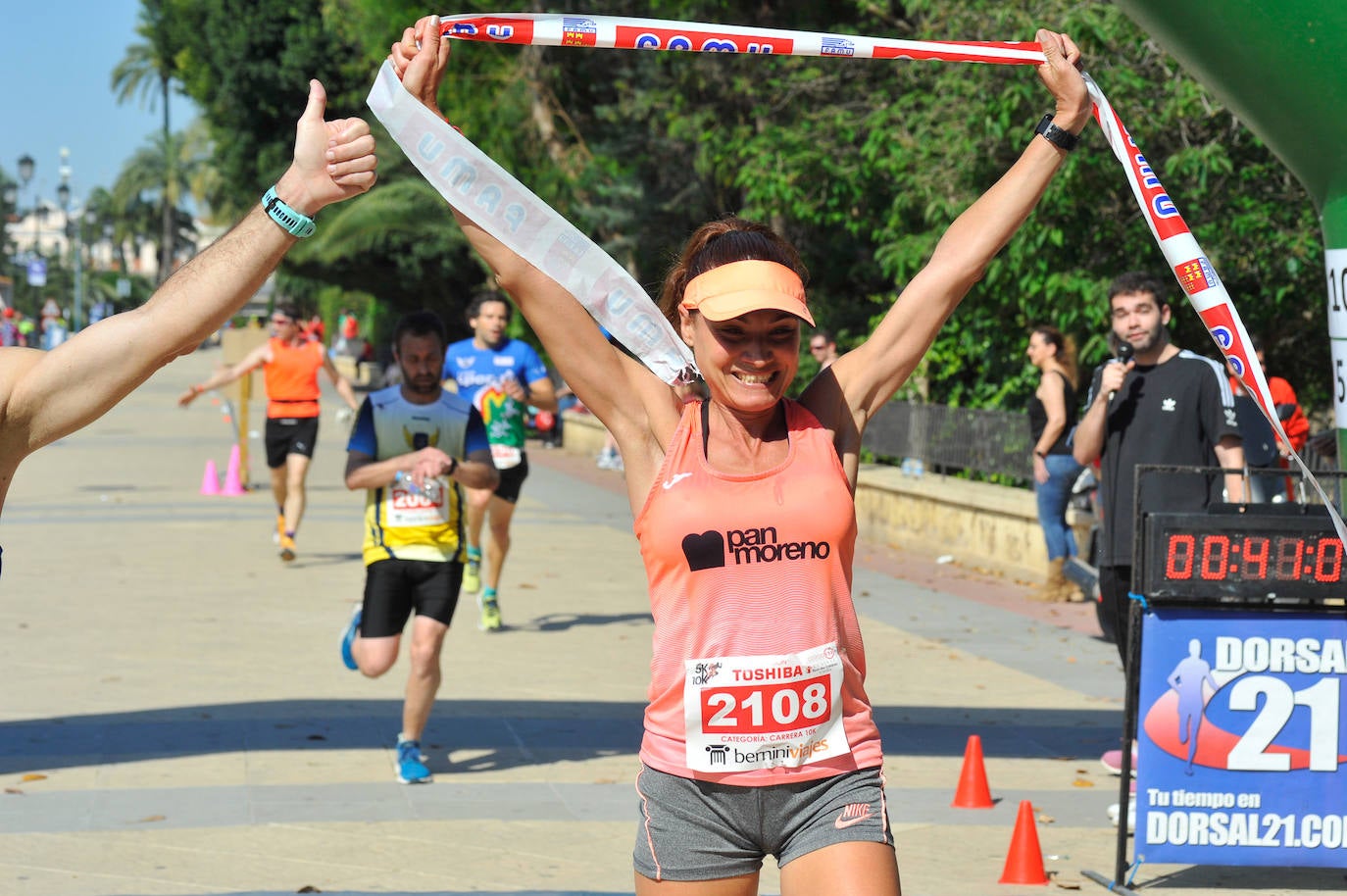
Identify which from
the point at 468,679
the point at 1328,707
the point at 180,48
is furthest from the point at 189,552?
the point at 180,48

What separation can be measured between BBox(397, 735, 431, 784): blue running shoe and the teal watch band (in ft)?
14.1

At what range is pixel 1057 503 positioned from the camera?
38.2 ft

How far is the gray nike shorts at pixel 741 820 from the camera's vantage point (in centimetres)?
321

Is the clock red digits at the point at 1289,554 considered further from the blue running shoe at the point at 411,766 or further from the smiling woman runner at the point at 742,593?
the blue running shoe at the point at 411,766

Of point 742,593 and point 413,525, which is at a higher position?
point 413,525

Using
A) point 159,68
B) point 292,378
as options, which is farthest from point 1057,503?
point 159,68

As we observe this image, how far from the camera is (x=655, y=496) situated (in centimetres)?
327

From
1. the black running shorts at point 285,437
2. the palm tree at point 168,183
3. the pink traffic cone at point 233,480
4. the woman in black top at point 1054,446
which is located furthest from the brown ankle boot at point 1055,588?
the palm tree at point 168,183

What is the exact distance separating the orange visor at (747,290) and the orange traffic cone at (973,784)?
3674 millimetres

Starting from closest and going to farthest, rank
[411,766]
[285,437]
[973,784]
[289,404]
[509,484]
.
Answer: [973,784] < [411,766] < [509,484] < [285,437] < [289,404]

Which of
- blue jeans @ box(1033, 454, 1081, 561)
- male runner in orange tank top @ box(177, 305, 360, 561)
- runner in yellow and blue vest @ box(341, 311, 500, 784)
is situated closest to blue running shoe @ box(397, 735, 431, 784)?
runner in yellow and blue vest @ box(341, 311, 500, 784)

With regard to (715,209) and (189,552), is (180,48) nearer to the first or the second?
(715,209)

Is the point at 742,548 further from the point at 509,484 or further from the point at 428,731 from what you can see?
the point at 509,484

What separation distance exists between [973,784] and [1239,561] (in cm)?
149
